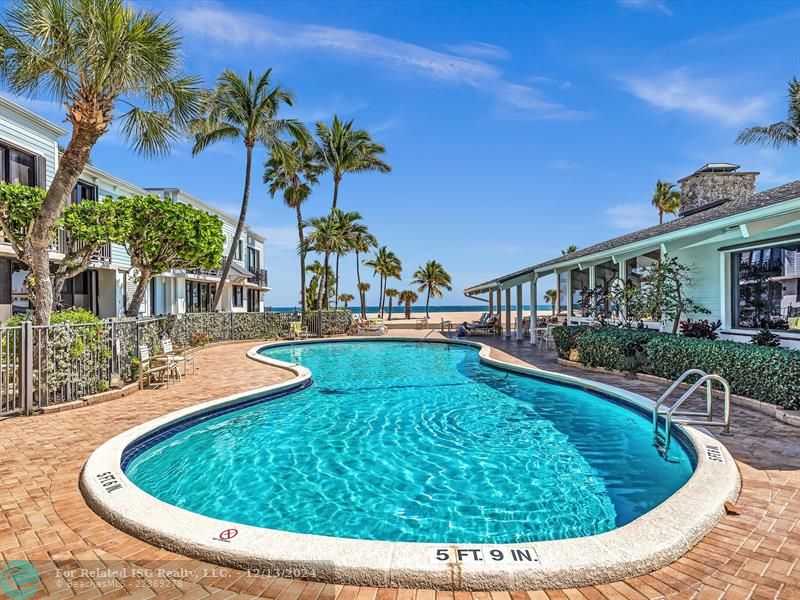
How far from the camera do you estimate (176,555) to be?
125 inches

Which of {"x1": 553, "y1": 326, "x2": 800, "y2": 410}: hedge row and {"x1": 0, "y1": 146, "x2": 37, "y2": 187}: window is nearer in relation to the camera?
{"x1": 553, "y1": 326, "x2": 800, "y2": 410}: hedge row

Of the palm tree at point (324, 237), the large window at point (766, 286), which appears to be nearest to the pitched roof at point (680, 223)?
the large window at point (766, 286)

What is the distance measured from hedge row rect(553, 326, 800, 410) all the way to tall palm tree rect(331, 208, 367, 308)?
17.7 metres

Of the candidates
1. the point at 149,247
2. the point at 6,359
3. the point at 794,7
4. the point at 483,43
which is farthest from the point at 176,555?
the point at 794,7

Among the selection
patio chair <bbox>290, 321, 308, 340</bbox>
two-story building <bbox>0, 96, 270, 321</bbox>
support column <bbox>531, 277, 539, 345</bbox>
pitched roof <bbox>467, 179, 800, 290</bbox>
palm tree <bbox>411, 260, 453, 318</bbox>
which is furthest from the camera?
palm tree <bbox>411, 260, 453, 318</bbox>

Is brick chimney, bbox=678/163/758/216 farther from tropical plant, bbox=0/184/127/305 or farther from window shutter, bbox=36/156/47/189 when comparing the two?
window shutter, bbox=36/156/47/189

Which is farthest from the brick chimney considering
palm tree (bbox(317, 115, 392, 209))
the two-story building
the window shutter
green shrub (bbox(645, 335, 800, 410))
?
the window shutter

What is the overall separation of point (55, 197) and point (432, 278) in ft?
148

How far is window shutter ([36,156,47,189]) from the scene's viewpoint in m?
14.2

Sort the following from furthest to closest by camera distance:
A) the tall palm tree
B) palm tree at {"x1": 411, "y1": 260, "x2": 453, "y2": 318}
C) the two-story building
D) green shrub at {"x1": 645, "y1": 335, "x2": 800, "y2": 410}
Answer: palm tree at {"x1": 411, "y1": 260, "x2": 453, "y2": 318} < the tall palm tree < the two-story building < green shrub at {"x1": 645, "y1": 335, "x2": 800, "y2": 410}

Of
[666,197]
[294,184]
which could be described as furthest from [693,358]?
[666,197]

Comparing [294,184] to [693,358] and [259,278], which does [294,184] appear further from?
[693,358]

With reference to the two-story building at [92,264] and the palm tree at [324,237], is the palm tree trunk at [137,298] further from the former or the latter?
the palm tree at [324,237]

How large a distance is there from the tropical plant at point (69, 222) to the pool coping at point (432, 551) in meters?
8.76
